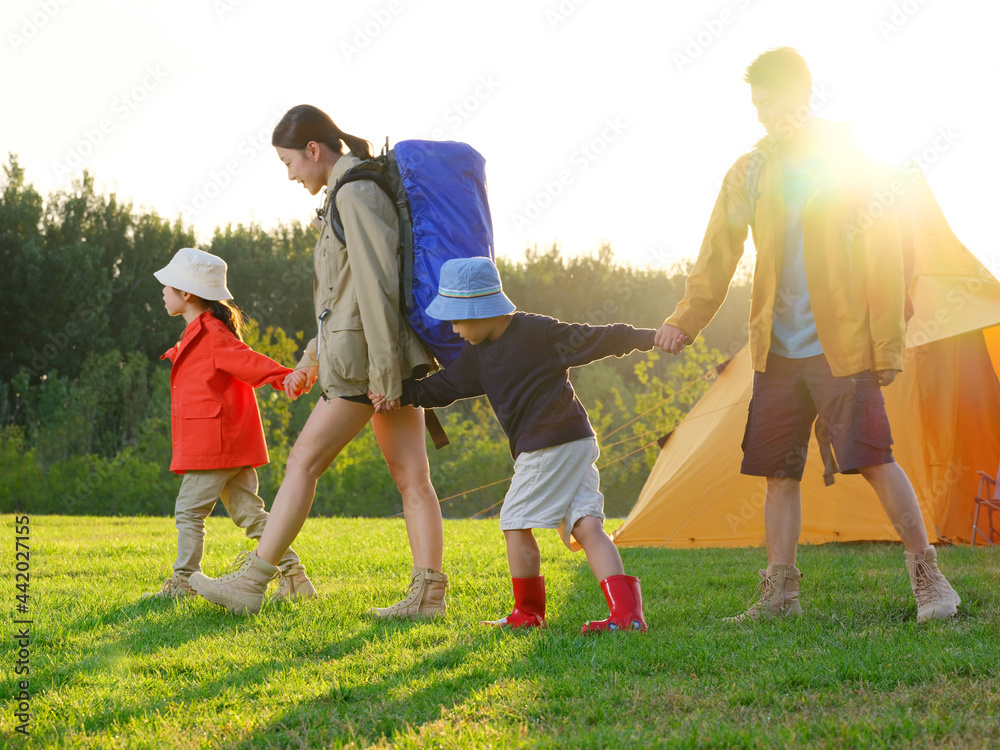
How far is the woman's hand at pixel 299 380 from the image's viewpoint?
3.46m

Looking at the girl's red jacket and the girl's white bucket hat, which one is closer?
the girl's red jacket

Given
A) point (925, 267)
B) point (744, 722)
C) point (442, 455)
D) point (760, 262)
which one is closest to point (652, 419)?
point (442, 455)

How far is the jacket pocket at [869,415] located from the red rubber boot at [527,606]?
1.22 metres

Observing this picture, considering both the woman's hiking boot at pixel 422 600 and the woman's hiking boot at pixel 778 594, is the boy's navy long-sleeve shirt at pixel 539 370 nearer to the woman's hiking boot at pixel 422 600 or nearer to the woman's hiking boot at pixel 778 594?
the woman's hiking boot at pixel 422 600

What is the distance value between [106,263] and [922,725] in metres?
20.8

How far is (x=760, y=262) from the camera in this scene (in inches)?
131

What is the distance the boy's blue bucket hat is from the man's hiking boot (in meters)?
1.49

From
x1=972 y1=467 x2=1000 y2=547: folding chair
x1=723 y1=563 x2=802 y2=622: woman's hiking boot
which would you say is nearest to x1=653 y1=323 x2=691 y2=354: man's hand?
x1=723 y1=563 x2=802 y2=622: woman's hiking boot

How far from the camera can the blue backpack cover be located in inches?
126

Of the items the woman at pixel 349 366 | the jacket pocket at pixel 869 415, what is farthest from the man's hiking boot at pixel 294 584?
the jacket pocket at pixel 869 415

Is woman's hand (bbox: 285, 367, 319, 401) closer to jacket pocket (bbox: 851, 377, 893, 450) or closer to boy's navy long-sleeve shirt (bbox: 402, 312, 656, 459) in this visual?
boy's navy long-sleeve shirt (bbox: 402, 312, 656, 459)

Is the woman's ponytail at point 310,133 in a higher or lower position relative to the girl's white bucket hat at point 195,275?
higher

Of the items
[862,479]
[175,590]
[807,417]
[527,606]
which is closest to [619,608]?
[527,606]

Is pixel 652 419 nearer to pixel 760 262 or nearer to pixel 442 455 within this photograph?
pixel 442 455
